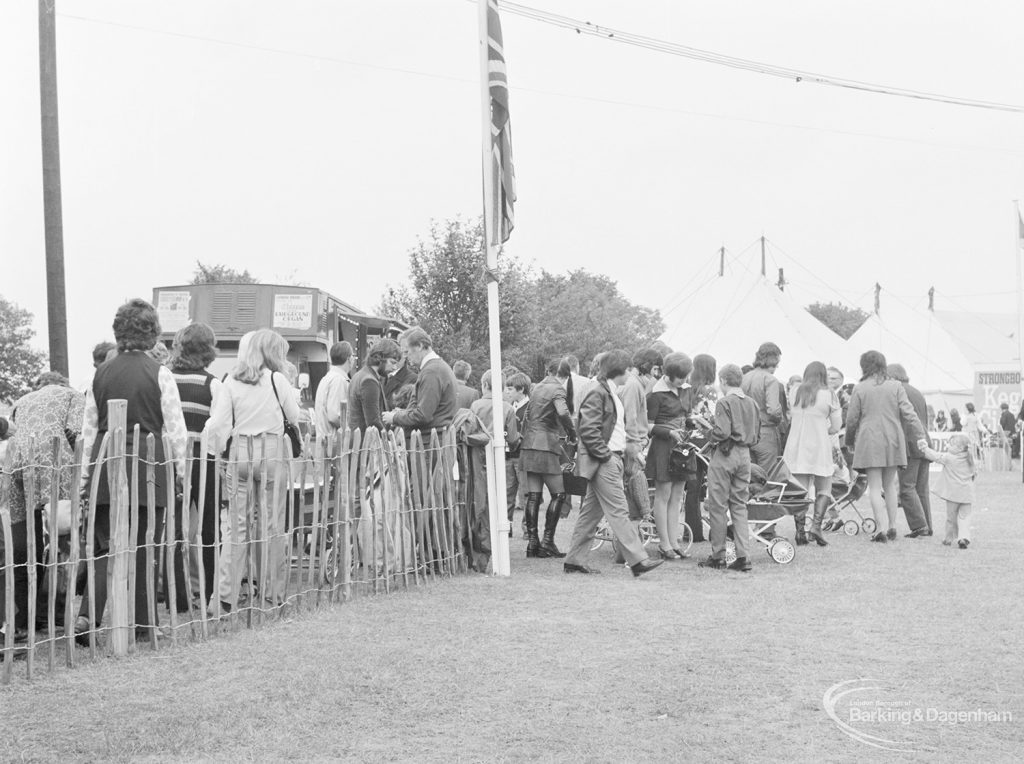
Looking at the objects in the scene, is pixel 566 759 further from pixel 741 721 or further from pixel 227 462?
pixel 227 462

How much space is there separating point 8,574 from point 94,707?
91 centimetres

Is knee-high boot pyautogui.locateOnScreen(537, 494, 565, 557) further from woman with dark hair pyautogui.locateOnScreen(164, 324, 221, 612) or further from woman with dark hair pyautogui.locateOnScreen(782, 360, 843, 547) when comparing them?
woman with dark hair pyautogui.locateOnScreen(164, 324, 221, 612)

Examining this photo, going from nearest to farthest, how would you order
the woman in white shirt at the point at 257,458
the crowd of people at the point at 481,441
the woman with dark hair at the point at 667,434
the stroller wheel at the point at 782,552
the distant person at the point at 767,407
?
1. the crowd of people at the point at 481,441
2. the woman in white shirt at the point at 257,458
3. the stroller wheel at the point at 782,552
4. the woman with dark hair at the point at 667,434
5. the distant person at the point at 767,407

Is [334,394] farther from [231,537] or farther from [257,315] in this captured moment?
[257,315]

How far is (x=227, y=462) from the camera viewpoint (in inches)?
280

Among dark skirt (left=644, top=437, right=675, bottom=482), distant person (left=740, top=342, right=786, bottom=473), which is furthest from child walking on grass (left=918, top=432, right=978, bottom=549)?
dark skirt (left=644, top=437, right=675, bottom=482)

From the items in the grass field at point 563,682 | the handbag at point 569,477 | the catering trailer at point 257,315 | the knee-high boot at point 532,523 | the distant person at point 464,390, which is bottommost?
the grass field at point 563,682

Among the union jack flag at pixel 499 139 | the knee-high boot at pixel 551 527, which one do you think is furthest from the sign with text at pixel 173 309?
the union jack flag at pixel 499 139

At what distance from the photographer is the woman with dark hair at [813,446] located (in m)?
11.6

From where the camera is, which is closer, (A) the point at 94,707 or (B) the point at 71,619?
(A) the point at 94,707

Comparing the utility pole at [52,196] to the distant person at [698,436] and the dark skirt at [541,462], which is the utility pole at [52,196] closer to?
the dark skirt at [541,462]

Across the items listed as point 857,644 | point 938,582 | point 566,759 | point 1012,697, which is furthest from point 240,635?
point 938,582

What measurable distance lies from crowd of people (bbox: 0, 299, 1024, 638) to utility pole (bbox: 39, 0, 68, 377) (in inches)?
141

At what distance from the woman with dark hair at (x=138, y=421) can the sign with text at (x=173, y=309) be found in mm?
11034
